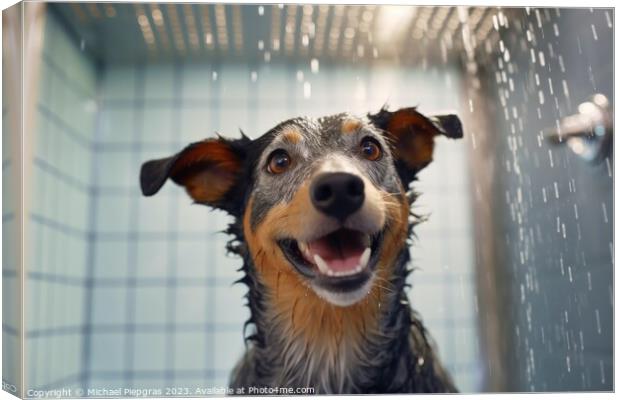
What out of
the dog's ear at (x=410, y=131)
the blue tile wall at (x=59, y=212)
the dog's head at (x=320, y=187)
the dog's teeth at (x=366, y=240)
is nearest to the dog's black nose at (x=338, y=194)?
the dog's head at (x=320, y=187)

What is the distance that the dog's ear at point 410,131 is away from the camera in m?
1.41

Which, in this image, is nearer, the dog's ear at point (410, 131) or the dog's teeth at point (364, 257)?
the dog's teeth at point (364, 257)

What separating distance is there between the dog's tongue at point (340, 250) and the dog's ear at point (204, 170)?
0.27 meters

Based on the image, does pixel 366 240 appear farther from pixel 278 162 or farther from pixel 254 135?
pixel 254 135

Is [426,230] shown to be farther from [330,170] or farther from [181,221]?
[181,221]

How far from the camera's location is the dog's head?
121 cm

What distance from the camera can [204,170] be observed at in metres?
1.43

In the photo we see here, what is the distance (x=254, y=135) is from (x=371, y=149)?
0.29 meters

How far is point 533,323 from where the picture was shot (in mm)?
1574

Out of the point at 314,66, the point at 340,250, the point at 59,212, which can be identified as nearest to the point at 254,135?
the point at 314,66

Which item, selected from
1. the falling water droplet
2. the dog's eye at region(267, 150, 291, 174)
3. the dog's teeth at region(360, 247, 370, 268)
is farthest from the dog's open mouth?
the falling water droplet

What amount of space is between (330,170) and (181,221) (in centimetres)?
50

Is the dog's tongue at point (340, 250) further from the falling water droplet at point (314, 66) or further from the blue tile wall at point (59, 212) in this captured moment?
the blue tile wall at point (59, 212)

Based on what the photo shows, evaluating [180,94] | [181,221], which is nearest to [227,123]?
[180,94]
